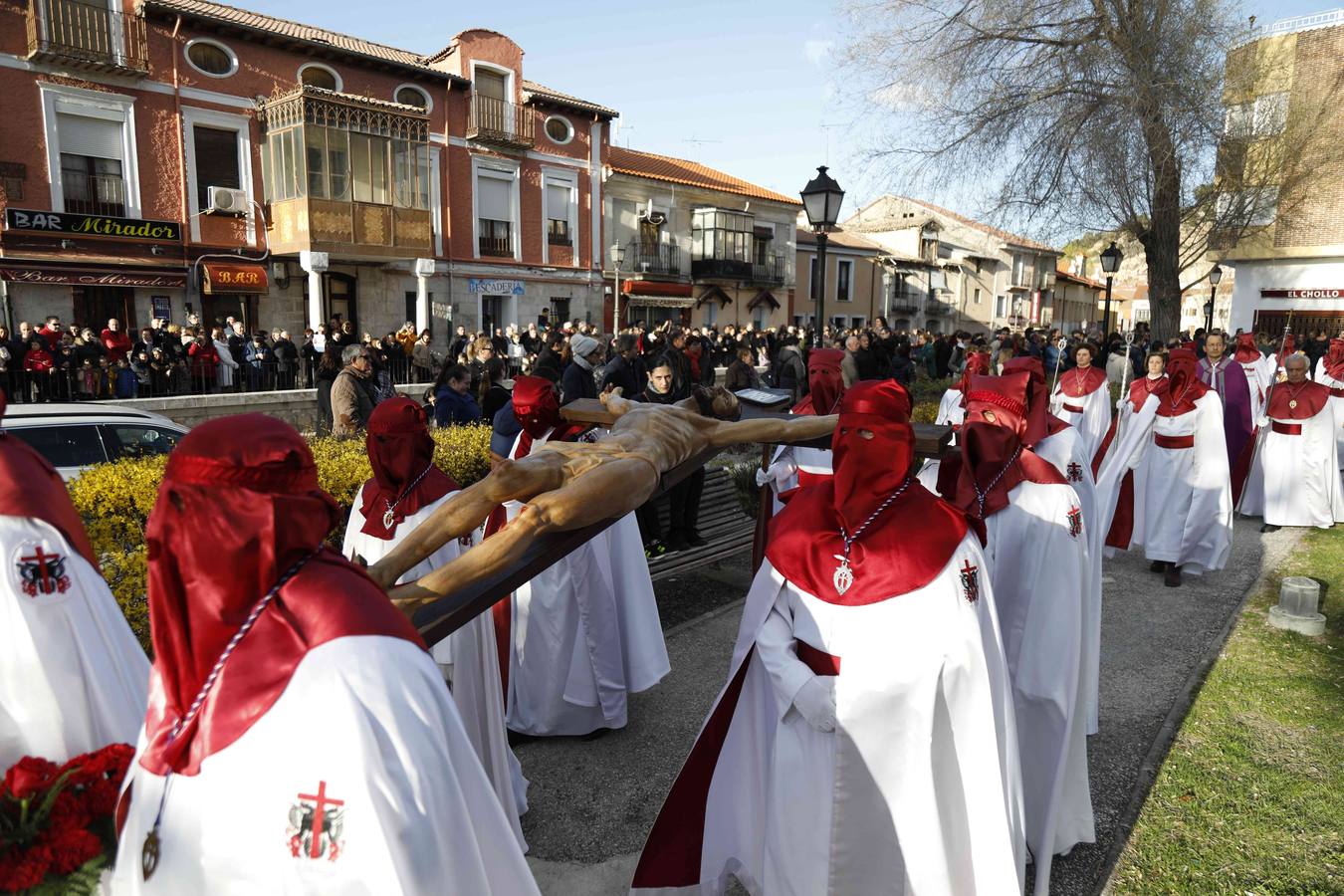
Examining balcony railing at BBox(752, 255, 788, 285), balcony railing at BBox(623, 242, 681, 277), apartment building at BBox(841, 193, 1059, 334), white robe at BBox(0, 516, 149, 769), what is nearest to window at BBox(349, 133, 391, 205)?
balcony railing at BBox(623, 242, 681, 277)

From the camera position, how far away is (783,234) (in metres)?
37.3

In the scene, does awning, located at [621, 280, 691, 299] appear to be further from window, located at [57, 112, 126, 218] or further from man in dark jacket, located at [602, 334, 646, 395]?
man in dark jacket, located at [602, 334, 646, 395]

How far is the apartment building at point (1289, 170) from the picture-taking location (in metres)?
18.8

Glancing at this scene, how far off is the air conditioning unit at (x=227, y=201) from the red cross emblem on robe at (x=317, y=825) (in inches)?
866

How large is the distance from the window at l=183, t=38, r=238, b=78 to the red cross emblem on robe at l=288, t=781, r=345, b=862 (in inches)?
910

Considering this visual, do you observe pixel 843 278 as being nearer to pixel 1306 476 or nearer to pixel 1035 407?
pixel 1306 476

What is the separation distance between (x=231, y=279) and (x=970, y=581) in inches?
837

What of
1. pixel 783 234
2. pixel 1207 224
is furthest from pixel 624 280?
pixel 1207 224

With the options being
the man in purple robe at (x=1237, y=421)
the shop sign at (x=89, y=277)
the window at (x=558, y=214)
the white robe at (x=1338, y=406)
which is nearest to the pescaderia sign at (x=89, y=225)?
the shop sign at (x=89, y=277)

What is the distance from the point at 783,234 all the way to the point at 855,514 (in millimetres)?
36066

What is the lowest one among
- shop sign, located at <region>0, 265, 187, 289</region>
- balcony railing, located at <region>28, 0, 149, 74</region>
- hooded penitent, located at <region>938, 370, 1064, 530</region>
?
hooded penitent, located at <region>938, 370, 1064, 530</region>

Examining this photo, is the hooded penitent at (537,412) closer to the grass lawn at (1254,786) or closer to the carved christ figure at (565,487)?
the carved christ figure at (565,487)

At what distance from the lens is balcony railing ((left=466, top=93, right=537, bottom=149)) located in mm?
25000

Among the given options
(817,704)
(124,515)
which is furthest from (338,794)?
(124,515)
